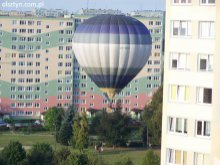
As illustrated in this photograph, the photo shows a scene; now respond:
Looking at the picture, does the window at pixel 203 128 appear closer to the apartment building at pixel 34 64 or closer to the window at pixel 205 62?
the window at pixel 205 62

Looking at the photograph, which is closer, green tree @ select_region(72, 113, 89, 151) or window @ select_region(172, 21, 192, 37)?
window @ select_region(172, 21, 192, 37)

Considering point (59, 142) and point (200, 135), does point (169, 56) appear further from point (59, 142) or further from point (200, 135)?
point (59, 142)

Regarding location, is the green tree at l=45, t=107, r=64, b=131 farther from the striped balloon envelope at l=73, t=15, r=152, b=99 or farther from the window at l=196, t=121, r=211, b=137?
the window at l=196, t=121, r=211, b=137

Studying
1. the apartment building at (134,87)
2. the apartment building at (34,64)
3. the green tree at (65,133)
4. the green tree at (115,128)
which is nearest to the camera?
the green tree at (115,128)

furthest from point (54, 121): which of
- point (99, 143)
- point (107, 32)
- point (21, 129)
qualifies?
point (107, 32)

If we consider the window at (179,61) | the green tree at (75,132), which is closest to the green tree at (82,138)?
the green tree at (75,132)

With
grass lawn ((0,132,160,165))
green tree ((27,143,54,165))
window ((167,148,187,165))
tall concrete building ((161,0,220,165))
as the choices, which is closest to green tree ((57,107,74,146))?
grass lawn ((0,132,160,165))
